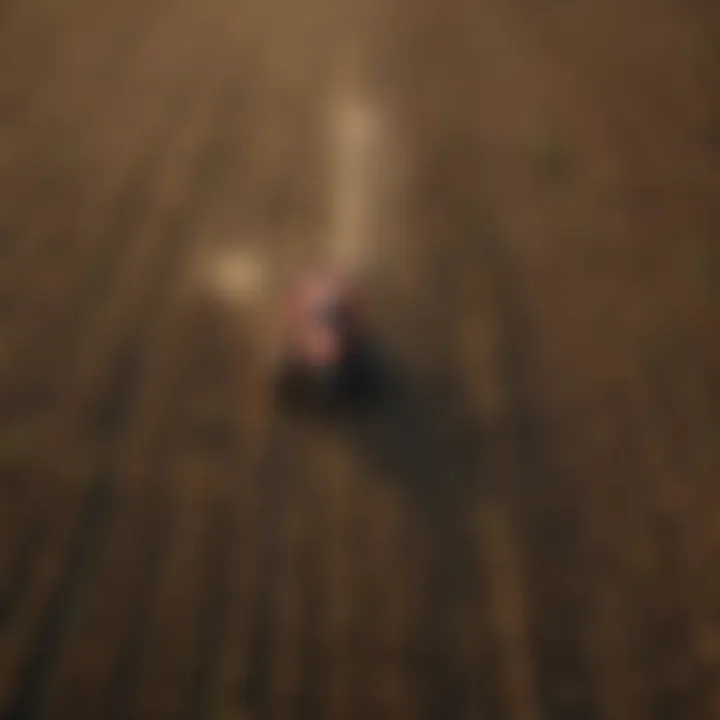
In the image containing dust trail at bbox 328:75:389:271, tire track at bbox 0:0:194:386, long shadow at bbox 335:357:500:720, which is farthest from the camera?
dust trail at bbox 328:75:389:271

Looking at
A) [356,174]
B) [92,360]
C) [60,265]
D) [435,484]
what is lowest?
[435,484]

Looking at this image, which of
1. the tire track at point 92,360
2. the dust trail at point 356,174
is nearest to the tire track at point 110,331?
the tire track at point 92,360

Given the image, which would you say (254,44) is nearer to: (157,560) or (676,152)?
(676,152)

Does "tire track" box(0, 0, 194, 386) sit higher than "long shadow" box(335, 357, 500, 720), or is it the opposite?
"tire track" box(0, 0, 194, 386)

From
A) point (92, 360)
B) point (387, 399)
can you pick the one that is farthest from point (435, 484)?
point (92, 360)

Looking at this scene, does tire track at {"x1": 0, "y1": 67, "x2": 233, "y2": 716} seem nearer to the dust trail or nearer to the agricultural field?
the agricultural field

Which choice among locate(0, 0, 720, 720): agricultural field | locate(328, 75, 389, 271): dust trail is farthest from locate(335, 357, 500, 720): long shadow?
locate(328, 75, 389, 271): dust trail

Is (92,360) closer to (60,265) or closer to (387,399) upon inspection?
(60,265)

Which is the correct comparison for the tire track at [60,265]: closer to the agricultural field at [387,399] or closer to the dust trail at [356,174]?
the agricultural field at [387,399]
